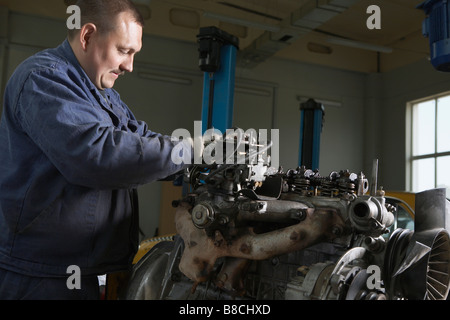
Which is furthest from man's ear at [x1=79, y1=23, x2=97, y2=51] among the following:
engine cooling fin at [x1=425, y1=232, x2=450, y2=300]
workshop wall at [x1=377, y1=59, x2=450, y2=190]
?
workshop wall at [x1=377, y1=59, x2=450, y2=190]

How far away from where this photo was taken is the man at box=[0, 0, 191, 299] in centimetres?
115

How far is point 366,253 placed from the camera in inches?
51.6

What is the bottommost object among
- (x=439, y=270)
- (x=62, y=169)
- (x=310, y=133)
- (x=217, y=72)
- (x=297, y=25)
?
(x=439, y=270)

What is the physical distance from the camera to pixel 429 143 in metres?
8.68

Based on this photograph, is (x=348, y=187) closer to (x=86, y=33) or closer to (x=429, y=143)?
(x=86, y=33)

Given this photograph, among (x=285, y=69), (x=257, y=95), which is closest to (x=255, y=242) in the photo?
(x=257, y=95)

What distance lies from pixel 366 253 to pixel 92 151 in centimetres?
89

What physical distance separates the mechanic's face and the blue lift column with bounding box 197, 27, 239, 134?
2046mm

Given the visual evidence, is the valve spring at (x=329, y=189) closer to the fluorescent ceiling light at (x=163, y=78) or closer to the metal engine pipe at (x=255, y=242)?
the metal engine pipe at (x=255, y=242)

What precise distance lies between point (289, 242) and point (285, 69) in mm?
8440

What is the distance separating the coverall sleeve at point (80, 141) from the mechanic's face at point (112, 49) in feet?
0.65

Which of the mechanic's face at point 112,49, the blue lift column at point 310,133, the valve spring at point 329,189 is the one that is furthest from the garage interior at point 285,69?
the mechanic's face at point 112,49

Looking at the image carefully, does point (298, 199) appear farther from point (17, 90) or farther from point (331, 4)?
point (331, 4)
